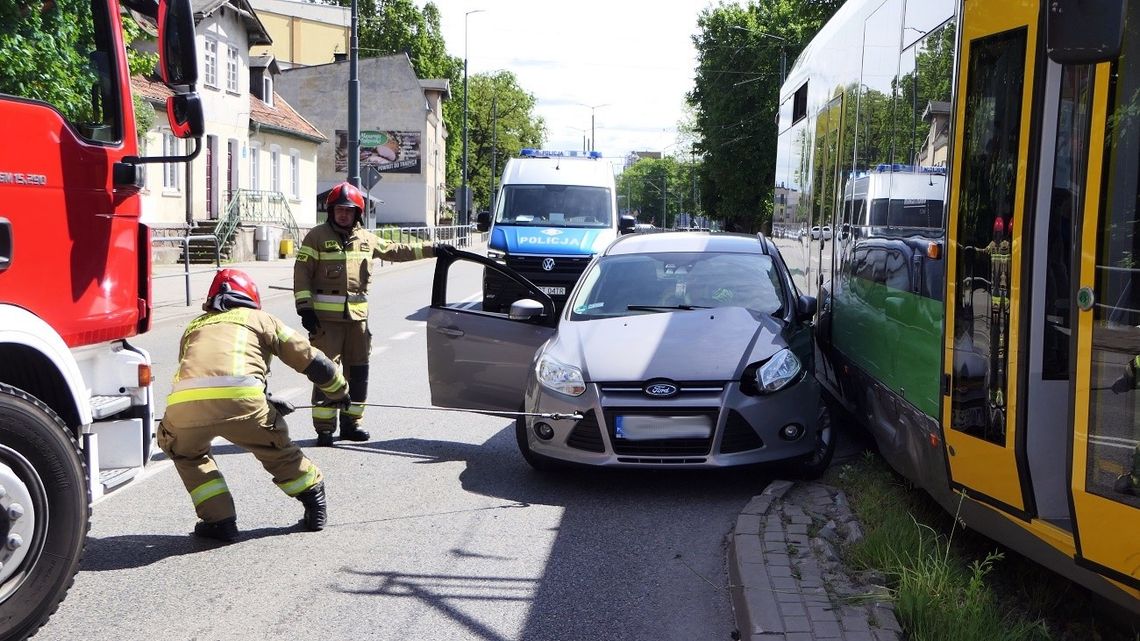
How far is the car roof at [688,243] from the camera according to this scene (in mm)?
8945

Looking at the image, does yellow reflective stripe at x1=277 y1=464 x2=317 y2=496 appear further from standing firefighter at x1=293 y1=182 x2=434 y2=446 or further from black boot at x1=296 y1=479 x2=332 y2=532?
standing firefighter at x1=293 y1=182 x2=434 y2=446

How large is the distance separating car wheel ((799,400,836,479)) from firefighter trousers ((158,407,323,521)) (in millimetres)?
2899

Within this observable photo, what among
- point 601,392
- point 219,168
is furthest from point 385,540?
point 219,168

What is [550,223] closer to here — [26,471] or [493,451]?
[493,451]

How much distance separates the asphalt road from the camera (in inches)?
186

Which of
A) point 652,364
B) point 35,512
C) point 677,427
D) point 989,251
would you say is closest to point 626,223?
point 652,364

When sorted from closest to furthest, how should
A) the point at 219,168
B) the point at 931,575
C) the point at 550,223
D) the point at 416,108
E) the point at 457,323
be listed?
the point at 931,575 → the point at 457,323 → the point at 550,223 → the point at 219,168 → the point at 416,108

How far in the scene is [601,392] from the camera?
694 centimetres

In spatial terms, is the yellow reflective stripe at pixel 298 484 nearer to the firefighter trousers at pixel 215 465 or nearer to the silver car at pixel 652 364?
the firefighter trousers at pixel 215 465

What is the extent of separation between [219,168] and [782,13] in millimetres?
35426

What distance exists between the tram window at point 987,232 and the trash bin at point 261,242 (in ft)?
109

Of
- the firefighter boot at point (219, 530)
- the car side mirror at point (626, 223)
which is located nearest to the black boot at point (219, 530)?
the firefighter boot at point (219, 530)

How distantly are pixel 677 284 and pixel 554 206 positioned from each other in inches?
411

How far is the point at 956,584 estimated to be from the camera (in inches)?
182
